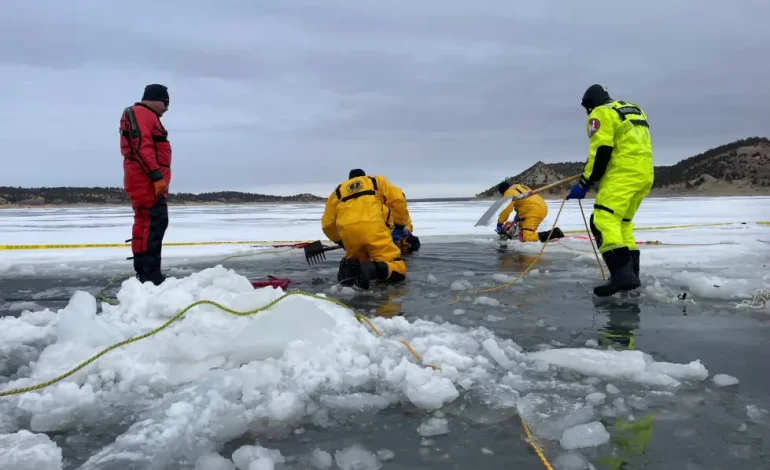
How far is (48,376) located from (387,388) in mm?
1603

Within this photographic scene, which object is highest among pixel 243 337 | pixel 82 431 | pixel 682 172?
pixel 682 172

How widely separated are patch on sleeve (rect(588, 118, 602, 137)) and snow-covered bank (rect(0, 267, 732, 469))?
2.23m

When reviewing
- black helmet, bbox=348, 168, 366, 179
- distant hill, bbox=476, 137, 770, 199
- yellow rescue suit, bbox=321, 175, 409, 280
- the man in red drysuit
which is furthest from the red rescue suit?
distant hill, bbox=476, 137, 770, 199

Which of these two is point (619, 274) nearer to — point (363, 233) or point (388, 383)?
point (363, 233)

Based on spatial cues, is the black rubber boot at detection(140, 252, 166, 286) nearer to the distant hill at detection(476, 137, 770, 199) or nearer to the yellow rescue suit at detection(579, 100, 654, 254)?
the yellow rescue suit at detection(579, 100, 654, 254)

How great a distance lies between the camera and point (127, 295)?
3752 mm

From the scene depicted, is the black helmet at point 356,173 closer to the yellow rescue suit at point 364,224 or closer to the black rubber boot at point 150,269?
the yellow rescue suit at point 364,224

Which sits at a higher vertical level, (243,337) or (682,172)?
(682,172)

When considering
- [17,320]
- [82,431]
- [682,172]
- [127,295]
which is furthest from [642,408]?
[682,172]

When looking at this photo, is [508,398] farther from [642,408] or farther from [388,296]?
[388,296]

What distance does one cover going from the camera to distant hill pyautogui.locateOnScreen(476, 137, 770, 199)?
5156 cm

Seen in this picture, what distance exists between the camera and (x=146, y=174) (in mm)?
4977

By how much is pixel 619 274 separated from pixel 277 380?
10.2 ft

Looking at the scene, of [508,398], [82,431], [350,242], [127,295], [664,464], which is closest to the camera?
[664,464]
